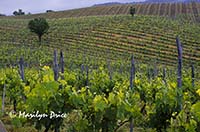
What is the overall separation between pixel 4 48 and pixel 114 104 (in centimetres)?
3699

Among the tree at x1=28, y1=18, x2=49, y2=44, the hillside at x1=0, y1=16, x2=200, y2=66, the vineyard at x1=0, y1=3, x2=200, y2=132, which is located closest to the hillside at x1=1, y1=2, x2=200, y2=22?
the vineyard at x1=0, y1=3, x2=200, y2=132

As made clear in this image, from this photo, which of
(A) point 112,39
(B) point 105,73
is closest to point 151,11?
(A) point 112,39

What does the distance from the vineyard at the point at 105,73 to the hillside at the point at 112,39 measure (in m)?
0.08

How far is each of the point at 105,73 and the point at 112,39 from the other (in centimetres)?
3337

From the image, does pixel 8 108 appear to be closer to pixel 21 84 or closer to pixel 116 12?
pixel 21 84

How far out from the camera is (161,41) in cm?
5069

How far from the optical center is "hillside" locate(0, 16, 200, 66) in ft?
146

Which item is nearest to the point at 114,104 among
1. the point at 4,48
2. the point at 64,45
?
the point at 4,48

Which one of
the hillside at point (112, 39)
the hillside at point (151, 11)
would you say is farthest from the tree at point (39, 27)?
the hillside at point (151, 11)

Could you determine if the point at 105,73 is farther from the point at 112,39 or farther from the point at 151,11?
the point at 151,11

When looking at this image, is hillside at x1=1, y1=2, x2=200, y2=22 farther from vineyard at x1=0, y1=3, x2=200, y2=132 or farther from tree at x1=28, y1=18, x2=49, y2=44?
tree at x1=28, y1=18, x2=49, y2=44

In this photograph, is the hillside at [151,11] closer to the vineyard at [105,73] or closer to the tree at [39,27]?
the vineyard at [105,73]

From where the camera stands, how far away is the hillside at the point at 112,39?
44406 mm

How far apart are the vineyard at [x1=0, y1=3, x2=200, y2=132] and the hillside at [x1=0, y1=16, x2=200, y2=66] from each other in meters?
0.08
